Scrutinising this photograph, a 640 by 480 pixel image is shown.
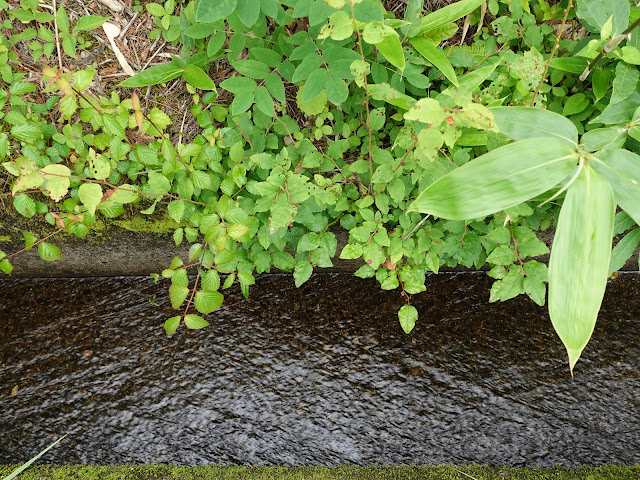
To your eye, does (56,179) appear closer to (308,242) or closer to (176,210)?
(176,210)

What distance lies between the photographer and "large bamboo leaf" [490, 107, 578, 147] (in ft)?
3.22

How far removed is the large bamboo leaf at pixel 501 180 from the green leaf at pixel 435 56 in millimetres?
332

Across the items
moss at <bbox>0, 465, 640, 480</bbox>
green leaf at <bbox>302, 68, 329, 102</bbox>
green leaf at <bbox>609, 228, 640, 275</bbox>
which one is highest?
green leaf at <bbox>302, 68, 329, 102</bbox>

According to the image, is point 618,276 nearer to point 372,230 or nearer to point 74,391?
point 372,230

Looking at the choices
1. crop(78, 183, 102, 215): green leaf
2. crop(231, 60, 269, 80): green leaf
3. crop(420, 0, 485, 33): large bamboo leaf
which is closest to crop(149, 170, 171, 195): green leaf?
crop(78, 183, 102, 215): green leaf

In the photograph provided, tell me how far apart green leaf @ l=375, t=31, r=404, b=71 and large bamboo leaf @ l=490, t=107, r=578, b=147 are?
0.88ft

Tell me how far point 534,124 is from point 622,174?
8.8 inches

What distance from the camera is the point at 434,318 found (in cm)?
171

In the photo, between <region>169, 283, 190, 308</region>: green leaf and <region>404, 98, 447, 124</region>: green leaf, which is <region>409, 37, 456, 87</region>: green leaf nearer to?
<region>404, 98, 447, 124</region>: green leaf

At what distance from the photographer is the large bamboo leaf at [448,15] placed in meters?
1.15

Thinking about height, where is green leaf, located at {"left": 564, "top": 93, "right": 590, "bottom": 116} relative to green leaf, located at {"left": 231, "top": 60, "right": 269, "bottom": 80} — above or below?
below

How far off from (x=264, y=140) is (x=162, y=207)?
510mm

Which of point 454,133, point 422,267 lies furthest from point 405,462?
point 454,133

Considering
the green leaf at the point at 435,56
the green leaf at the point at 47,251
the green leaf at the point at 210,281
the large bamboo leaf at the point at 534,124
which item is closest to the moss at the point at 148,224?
the green leaf at the point at 47,251
